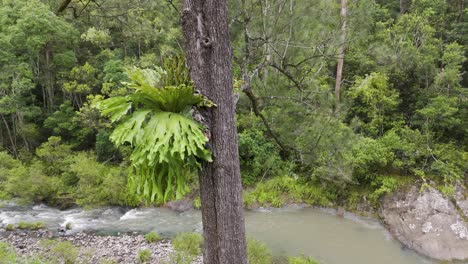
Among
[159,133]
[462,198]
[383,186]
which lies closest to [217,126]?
[159,133]

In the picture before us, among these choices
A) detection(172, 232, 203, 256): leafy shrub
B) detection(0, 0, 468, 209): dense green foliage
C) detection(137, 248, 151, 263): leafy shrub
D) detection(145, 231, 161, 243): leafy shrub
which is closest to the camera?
detection(0, 0, 468, 209): dense green foliage

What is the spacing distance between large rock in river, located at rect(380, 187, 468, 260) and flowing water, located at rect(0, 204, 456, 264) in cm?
33

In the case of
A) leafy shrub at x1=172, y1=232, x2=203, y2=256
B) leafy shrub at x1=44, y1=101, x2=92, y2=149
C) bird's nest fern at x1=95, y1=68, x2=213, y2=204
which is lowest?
leafy shrub at x1=172, y1=232, x2=203, y2=256

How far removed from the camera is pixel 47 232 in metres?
8.50

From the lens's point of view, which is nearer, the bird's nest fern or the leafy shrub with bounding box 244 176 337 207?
the bird's nest fern

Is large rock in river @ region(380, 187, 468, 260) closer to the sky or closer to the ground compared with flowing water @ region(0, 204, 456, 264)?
closer to the sky

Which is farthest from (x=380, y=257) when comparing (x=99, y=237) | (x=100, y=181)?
(x=100, y=181)

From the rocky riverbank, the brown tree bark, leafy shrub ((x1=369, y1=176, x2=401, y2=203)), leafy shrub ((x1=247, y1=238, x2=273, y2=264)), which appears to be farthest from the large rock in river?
the brown tree bark

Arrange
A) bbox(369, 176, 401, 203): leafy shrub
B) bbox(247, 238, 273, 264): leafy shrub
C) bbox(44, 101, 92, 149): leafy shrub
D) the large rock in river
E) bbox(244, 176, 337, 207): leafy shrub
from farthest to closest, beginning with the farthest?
1. bbox(44, 101, 92, 149): leafy shrub
2. bbox(244, 176, 337, 207): leafy shrub
3. bbox(369, 176, 401, 203): leafy shrub
4. the large rock in river
5. bbox(247, 238, 273, 264): leafy shrub

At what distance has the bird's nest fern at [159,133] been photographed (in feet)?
5.72

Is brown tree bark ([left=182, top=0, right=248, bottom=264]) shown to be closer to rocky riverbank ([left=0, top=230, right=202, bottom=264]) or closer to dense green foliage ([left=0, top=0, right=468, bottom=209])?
dense green foliage ([left=0, top=0, right=468, bottom=209])

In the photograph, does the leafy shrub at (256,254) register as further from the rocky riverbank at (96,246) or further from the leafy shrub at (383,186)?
the leafy shrub at (383,186)

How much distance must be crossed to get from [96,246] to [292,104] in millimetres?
6142

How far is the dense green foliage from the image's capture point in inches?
170
